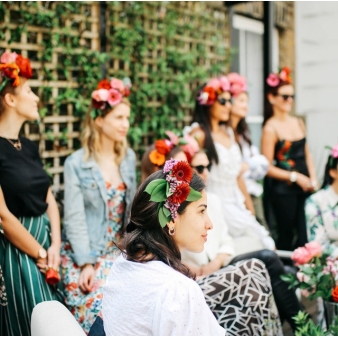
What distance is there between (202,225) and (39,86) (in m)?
2.23

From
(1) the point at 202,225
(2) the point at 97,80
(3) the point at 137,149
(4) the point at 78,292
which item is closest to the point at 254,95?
(3) the point at 137,149

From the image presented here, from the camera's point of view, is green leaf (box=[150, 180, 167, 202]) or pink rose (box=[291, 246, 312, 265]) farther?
pink rose (box=[291, 246, 312, 265])

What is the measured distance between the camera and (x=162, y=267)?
1.90 metres

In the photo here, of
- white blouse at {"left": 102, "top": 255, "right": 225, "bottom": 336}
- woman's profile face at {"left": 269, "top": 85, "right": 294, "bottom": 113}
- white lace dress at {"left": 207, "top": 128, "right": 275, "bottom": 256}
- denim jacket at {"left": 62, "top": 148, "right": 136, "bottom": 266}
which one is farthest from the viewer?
woman's profile face at {"left": 269, "top": 85, "right": 294, "bottom": 113}

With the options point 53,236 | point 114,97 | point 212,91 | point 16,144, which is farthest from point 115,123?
point 212,91

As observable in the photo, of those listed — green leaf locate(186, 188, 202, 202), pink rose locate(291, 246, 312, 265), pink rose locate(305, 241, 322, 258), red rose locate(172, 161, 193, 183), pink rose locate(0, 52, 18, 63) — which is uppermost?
pink rose locate(0, 52, 18, 63)

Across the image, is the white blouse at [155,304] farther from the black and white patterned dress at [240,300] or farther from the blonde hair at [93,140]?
the blonde hair at [93,140]

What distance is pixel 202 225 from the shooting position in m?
2.07

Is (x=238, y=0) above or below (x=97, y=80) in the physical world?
above

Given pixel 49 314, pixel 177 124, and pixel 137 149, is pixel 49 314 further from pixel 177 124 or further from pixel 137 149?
pixel 177 124

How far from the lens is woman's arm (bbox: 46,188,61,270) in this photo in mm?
3180

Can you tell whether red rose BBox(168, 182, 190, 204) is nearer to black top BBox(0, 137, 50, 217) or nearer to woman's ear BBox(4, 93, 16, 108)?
black top BBox(0, 137, 50, 217)

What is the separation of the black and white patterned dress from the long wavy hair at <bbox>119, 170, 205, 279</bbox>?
0.95 meters

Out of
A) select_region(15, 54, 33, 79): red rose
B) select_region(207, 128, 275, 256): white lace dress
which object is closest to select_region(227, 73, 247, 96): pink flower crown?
select_region(207, 128, 275, 256): white lace dress
